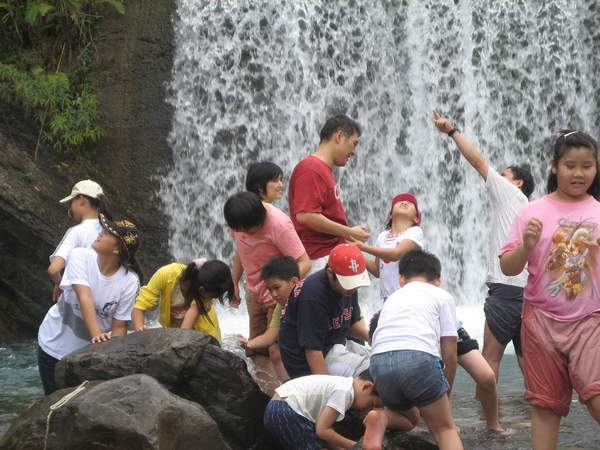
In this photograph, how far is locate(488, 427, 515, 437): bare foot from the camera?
5.64 m

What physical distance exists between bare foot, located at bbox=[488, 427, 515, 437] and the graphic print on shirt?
1.42 metres

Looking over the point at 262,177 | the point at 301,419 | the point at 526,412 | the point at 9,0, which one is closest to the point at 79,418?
the point at 301,419

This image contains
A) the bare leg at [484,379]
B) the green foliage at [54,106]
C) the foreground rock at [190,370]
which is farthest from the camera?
the green foliage at [54,106]

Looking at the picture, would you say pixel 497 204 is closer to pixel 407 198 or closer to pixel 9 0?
pixel 407 198

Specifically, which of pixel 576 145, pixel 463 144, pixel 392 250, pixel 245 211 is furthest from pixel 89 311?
Answer: pixel 576 145

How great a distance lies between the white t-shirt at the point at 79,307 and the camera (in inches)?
227

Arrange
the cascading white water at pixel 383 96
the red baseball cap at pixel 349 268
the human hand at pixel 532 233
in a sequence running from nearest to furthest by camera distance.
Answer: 1. the human hand at pixel 532 233
2. the red baseball cap at pixel 349 268
3. the cascading white water at pixel 383 96

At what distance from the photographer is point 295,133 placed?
12789mm

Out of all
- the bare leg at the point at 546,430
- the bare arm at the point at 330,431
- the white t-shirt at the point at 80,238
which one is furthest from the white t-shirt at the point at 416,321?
the white t-shirt at the point at 80,238

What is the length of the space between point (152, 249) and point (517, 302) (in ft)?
22.3

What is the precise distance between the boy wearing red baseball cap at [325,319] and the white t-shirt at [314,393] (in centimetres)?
22

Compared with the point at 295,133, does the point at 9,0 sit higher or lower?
higher

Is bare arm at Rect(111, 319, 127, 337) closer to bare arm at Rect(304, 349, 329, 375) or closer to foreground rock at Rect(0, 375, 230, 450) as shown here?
foreground rock at Rect(0, 375, 230, 450)

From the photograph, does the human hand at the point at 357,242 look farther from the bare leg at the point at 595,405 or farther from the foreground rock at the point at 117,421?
the bare leg at the point at 595,405
